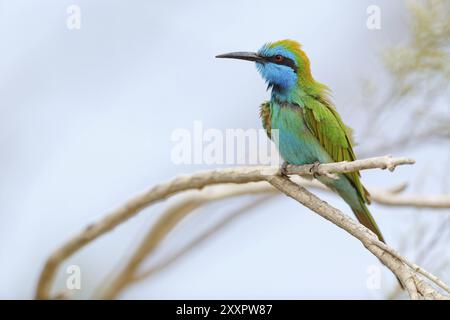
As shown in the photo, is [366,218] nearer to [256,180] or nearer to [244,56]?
[256,180]

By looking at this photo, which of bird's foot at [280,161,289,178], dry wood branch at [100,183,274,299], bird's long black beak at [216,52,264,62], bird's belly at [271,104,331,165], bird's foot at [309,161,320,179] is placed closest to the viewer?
bird's foot at [280,161,289,178]

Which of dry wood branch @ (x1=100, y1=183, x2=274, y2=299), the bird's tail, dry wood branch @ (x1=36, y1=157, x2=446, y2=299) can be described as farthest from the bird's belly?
dry wood branch @ (x1=100, y1=183, x2=274, y2=299)

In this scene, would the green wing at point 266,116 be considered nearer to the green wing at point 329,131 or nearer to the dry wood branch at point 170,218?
Result: the green wing at point 329,131

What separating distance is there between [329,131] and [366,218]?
0.34 m

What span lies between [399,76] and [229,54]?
813 mm

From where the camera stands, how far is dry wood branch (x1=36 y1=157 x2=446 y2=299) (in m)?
1.80

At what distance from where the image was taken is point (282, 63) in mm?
2680

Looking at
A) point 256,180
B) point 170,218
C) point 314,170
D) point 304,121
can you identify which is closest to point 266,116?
point 304,121

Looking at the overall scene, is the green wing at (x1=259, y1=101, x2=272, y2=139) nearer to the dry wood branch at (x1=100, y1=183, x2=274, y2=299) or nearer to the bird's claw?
the bird's claw

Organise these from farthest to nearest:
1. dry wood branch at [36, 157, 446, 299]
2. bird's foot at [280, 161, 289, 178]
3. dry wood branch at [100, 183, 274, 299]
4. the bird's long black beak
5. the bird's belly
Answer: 1. dry wood branch at [100, 183, 274, 299]
2. the bird's long black beak
3. the bird's belly
4. bird's foot at [280, 161, 289, 178]
5. dry wood branch at [36, 157, 446, 299]

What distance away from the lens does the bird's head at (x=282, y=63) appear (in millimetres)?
2654
